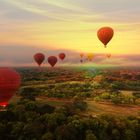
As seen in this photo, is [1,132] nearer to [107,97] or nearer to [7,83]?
[7,83]

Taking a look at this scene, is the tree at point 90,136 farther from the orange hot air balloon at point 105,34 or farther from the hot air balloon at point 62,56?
the hot air balloon at point 62,56

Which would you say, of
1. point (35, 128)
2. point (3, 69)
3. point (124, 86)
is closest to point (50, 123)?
point (35, 128)

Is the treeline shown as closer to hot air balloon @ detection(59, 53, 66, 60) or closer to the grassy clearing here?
the grassy clearing

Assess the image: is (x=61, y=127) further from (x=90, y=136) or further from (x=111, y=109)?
(x=111, y=109)

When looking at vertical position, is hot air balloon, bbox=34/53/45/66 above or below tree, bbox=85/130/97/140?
above

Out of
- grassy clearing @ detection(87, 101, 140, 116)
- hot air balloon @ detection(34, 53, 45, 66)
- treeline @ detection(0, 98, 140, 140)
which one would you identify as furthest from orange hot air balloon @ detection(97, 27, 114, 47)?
hot air balloon @ detection(34, 53, 45, 66)

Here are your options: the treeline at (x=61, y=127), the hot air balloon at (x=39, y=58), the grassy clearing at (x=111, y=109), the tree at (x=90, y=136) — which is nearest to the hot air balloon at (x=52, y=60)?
the hot air balloon at (x=39, y=58)
